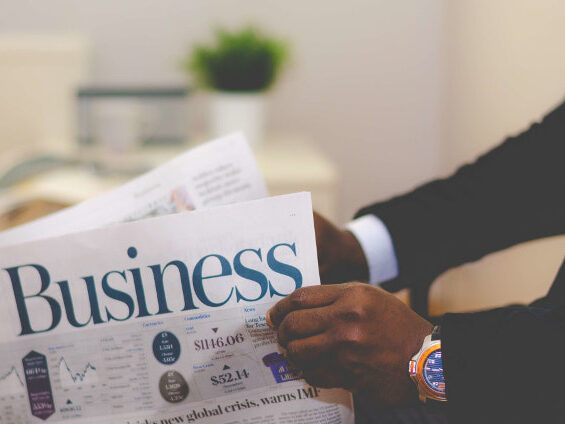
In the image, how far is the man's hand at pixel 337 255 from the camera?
2.66 feet

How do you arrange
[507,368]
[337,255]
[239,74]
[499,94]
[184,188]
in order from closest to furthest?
1. [507,368]
2. [184,188]
3. [337,255]
4. [499,94]
5. [239,74]

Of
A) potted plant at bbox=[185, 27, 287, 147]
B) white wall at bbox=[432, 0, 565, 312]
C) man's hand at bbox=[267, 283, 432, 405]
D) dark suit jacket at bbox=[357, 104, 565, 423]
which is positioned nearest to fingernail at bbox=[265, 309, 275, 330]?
man's hand at bbox=[267, 283, 432, 405]

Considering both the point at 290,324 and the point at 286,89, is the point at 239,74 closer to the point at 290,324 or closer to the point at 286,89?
the point at 286,89

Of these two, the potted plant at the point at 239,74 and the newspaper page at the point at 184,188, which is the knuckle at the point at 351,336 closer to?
the newspaper page at the point at 184,188

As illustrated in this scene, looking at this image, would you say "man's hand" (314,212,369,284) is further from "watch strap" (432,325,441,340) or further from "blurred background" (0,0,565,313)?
"blurred background" (0,0,565,313)

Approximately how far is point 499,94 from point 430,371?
1110 millimetres

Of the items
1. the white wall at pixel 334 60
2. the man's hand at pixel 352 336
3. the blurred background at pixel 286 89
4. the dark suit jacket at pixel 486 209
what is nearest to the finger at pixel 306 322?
the man's hand at pixel 352 336

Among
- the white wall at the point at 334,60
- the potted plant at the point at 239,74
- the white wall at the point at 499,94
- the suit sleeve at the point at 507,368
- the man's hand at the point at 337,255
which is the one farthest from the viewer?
Result: the white wall at the point at 334,60

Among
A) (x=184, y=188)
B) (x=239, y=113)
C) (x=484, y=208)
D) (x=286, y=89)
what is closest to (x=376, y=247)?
(x=484, y=208)

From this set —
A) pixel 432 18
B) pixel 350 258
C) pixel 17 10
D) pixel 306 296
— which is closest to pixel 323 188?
pixel 350 258

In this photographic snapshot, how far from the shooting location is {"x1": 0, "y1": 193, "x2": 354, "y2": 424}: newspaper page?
56cm

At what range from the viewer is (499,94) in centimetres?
148

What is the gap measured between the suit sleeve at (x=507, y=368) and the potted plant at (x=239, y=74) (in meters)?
1.36

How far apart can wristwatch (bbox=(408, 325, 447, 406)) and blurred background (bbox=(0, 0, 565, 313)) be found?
1151 mm
